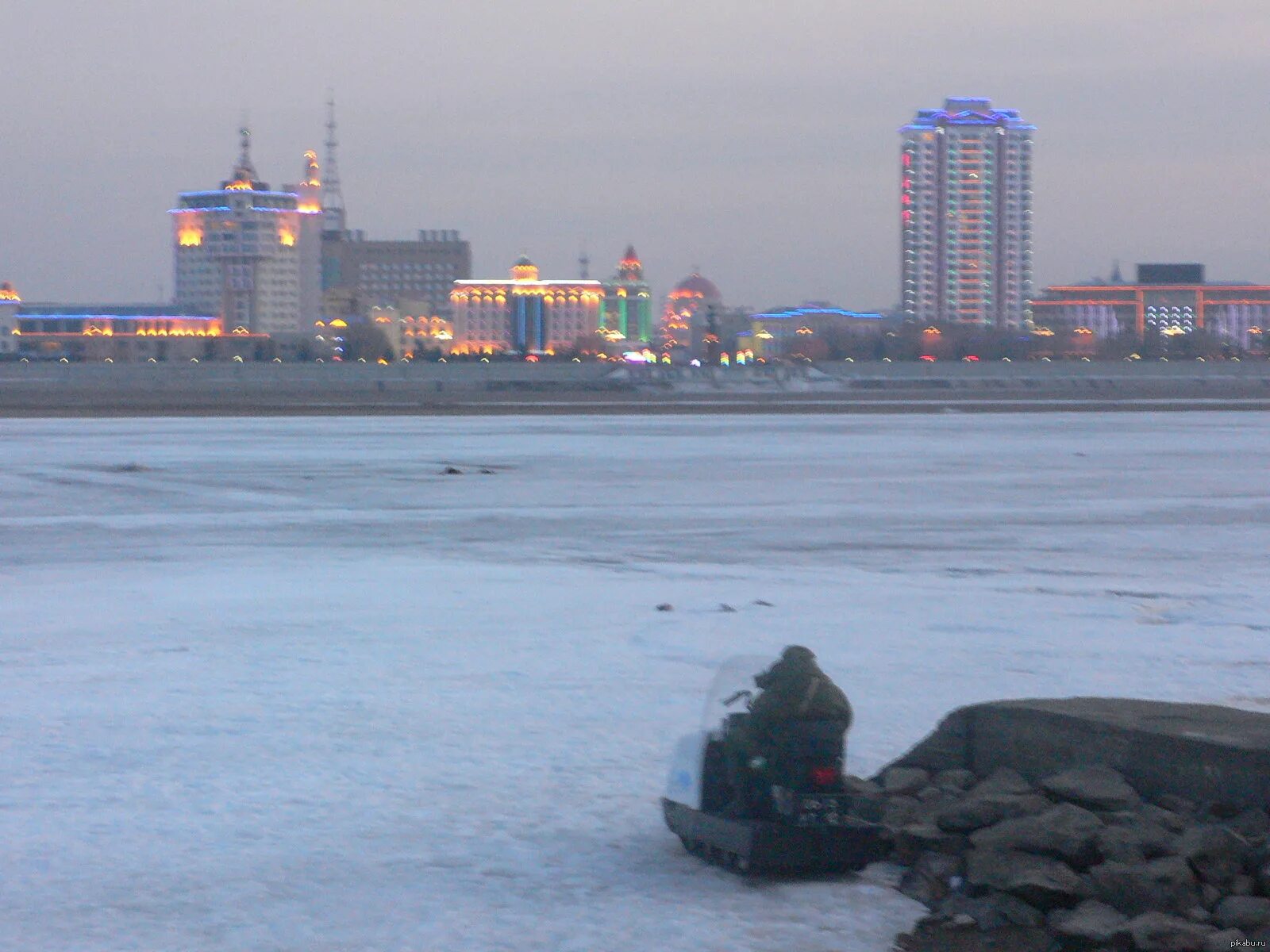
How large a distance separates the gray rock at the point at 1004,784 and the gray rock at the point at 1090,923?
0.84m

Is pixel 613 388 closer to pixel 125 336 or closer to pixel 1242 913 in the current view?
pixel 1242 913

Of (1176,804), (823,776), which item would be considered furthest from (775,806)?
(1176,804)

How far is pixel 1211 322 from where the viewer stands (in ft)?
654

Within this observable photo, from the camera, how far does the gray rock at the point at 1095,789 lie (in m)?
5.22

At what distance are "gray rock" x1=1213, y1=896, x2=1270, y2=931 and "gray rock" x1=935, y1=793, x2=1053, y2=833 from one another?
75cm

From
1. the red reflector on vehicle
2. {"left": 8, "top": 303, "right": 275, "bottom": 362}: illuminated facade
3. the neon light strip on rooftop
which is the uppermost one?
the neon light strip on rooftop

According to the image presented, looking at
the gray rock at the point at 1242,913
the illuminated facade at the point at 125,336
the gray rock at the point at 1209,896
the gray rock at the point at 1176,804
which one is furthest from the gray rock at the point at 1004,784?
the illuminated facade at the point at 125,336

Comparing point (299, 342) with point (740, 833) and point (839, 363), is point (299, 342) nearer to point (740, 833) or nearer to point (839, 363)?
point (839, 363)

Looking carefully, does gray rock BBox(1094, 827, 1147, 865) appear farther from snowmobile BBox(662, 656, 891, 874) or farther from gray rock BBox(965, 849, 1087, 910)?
snowmobile BBox(662, 656, 891, 874)

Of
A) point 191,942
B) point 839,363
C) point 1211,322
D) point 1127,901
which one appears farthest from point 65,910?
point 1211,322

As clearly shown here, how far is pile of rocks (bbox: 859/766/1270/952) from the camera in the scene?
4.61 m

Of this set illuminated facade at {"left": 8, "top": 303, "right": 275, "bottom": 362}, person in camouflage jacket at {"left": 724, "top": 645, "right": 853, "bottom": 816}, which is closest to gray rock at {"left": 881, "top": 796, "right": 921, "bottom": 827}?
person in camouflage jacket at {"left": 724, "top": 645, "right": 853, "bottom": 816}

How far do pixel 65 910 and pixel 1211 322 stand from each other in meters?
209

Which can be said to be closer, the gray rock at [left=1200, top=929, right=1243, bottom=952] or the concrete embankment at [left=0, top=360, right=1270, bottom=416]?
the gray rock at [left=1200, top=929, right=1243, bottom=952]
